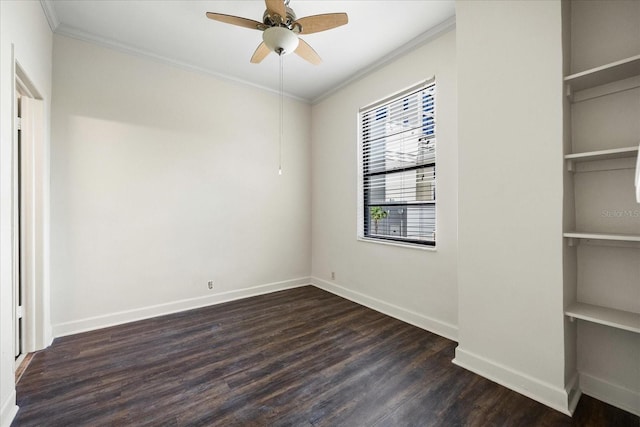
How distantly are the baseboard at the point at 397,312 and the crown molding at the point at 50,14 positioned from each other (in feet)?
14.1

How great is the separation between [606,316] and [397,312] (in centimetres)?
182

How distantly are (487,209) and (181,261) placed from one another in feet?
11.1

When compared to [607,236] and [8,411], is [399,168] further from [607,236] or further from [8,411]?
[8,411]

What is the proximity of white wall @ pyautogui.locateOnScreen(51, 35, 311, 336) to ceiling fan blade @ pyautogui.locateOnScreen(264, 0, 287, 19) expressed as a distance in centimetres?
184

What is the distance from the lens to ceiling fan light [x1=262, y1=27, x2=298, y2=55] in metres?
2.07

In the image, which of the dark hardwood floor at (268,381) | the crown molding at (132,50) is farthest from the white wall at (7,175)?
the crown molding at (132,50)

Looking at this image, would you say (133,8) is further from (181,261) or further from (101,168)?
(181,261)

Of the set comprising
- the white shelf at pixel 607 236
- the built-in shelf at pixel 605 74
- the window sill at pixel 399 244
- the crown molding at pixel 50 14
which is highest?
the crown molding at pixel 50 14

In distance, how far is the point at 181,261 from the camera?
339 centimetres

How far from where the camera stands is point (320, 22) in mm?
2121

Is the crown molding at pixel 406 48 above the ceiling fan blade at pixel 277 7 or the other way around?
above

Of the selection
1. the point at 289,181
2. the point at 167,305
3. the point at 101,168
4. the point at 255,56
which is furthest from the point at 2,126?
the point at 289,181

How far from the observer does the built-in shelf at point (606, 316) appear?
4.95 ft

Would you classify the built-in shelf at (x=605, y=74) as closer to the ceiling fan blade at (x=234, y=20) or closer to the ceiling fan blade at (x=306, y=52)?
the ceiling fan blade at (x=306, y=52)
